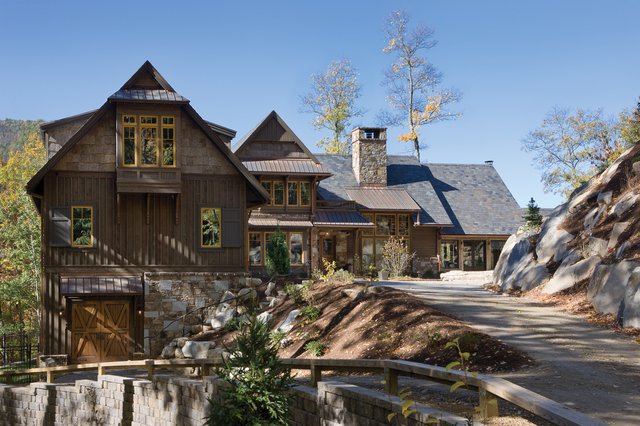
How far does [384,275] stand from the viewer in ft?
114

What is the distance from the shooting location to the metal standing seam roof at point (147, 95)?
24.2 meters

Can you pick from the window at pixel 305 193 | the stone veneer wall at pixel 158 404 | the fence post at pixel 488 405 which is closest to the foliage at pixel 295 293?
the stone veneer wall at pixel 158 404

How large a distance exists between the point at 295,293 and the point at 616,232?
940 centimetres

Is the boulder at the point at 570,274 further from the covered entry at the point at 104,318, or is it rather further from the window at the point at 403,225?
the window at the point at 403,225

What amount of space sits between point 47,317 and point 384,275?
15.7 m

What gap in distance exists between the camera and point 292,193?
3569 centimetres

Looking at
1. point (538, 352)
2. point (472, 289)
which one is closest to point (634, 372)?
point (538, 352)

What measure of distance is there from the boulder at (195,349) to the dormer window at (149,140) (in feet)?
18.8

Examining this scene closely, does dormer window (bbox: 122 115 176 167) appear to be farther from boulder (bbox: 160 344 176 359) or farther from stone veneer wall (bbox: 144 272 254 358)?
boulder (bbox: 160 344 176 359)

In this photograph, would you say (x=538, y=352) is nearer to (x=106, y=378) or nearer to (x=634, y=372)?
A: (x=634, y=372)

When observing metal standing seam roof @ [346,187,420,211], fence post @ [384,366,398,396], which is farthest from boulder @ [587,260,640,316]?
metal standing seam roof @ [346,187,420,211]

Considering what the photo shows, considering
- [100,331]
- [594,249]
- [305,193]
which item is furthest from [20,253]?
[594,249]

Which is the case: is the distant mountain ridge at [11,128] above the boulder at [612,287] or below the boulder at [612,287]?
above

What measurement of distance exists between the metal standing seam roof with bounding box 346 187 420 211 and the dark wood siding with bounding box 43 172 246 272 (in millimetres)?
13963
